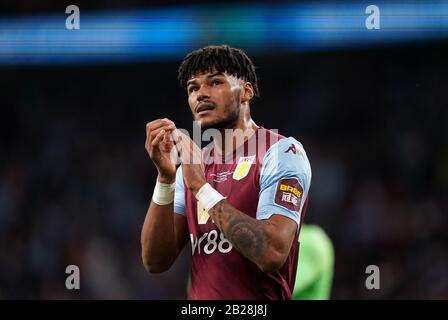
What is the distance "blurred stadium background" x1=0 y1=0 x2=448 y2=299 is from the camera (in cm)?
1002

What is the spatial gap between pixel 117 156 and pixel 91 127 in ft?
2.19

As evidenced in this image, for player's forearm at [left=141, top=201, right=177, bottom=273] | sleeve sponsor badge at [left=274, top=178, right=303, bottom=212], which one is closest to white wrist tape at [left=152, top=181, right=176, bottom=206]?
player's forearm at [left=141, top=201, right=177, bottom=273]

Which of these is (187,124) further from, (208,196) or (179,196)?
(208,196)

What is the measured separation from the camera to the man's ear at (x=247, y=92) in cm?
376

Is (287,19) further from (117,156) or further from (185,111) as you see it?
(117,156)

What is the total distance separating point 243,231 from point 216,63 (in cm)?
89

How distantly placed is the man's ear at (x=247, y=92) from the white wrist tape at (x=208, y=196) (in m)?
0.58

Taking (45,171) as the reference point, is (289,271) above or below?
below

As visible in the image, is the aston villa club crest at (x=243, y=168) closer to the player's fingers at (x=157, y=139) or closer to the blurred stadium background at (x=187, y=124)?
the player's fingers at (x=157, y=139)

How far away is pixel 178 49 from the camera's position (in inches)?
426

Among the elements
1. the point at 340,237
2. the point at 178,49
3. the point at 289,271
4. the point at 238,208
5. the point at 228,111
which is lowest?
the point at 289,271

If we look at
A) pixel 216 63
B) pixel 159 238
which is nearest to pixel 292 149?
pixel 216 63

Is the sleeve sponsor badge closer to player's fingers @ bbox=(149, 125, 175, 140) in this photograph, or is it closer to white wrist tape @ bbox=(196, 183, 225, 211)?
white wrist tape @ bbox=(196, 183, 225, 211)

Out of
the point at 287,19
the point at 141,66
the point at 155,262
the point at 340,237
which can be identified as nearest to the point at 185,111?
the point at 141,66
